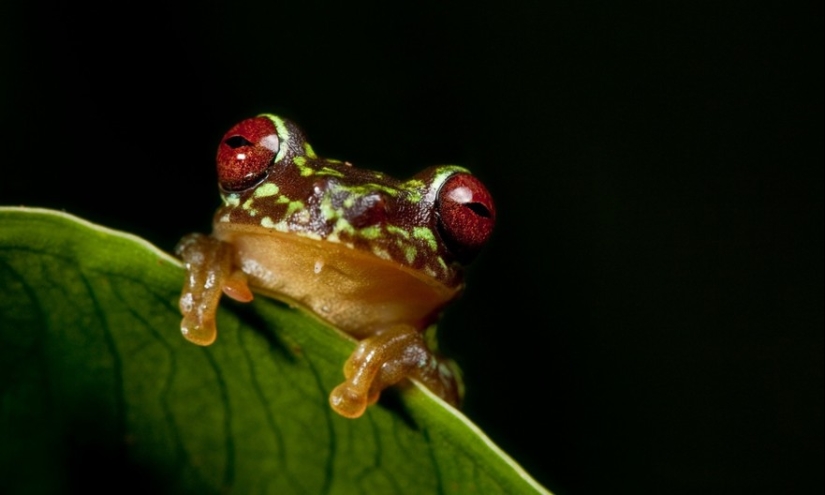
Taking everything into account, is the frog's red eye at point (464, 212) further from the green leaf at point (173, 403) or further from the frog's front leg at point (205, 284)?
the green leaf at point (173, 403)

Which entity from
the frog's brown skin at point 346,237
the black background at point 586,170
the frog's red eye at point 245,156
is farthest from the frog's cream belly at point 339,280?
the black background at point 586,170

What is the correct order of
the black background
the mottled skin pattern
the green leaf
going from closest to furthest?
the green leaf, the mottled skin pattern, the black background

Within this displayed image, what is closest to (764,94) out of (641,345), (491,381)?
(641,345)

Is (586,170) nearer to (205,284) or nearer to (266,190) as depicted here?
(266,190)

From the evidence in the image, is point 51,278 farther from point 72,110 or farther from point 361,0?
point 361,0

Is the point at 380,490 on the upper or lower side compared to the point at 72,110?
upper

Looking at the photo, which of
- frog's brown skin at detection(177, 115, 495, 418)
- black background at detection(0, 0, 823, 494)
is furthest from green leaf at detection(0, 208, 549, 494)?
black background at detection(0, 0, 823, 494)

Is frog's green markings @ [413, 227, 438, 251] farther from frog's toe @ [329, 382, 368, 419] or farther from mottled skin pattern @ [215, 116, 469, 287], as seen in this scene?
frog's toe @ [329, 382, 368, 419]
